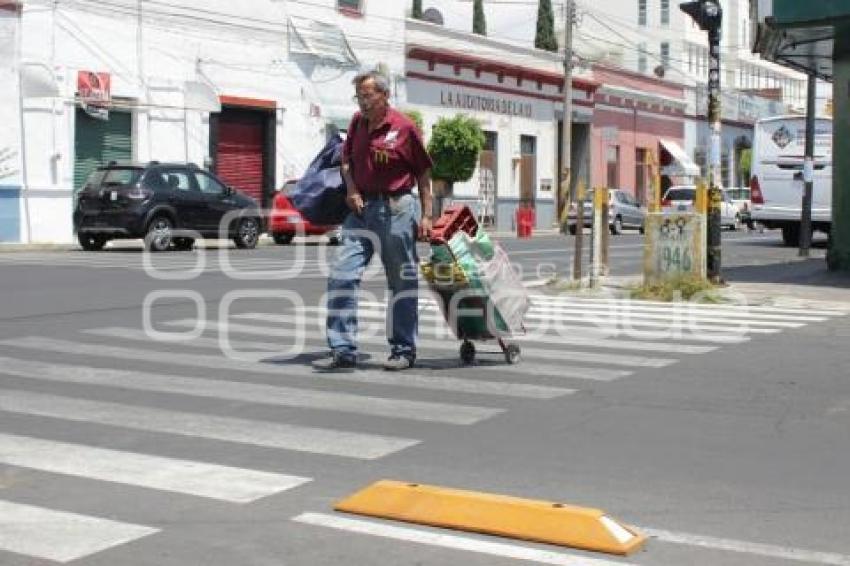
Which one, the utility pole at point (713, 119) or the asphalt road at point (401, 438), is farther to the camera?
the utility pole at point (713, 119)

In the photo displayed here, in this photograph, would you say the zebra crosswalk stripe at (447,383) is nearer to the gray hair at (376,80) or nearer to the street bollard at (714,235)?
the gray hair at (376,80)

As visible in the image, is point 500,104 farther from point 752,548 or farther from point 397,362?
point 752,548

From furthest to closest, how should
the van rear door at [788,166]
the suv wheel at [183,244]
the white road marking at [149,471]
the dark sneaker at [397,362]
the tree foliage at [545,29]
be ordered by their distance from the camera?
the tree foliage at [545,29] → the van rear door at [788,166] → the suv wheel at [183,244] → the dark sneaker at [397,362] → the white road marking at [149,471]

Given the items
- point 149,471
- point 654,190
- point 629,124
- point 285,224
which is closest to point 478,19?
point 629,124

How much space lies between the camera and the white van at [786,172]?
90.3 ft

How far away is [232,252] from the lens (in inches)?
976

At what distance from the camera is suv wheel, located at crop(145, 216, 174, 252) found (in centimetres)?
2425

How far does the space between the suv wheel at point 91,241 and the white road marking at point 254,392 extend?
16300 mm

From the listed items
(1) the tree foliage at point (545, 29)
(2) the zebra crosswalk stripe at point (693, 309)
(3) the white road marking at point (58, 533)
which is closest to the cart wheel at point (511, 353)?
(2) the zebra crosswalk stripe at point (693, 309)

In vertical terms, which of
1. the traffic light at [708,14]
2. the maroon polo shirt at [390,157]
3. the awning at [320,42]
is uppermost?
the awning at [320,42]

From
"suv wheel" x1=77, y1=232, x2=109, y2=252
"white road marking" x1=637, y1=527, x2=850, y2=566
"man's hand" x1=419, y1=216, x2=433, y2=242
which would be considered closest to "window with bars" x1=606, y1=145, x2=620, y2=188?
"suv wheel" x1=77, y1=232, x2=109, y2=252

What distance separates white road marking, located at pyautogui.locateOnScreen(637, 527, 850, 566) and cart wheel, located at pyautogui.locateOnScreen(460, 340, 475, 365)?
419 centimetres

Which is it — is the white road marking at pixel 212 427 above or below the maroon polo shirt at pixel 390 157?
below

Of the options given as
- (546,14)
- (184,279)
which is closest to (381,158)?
(184,279)
